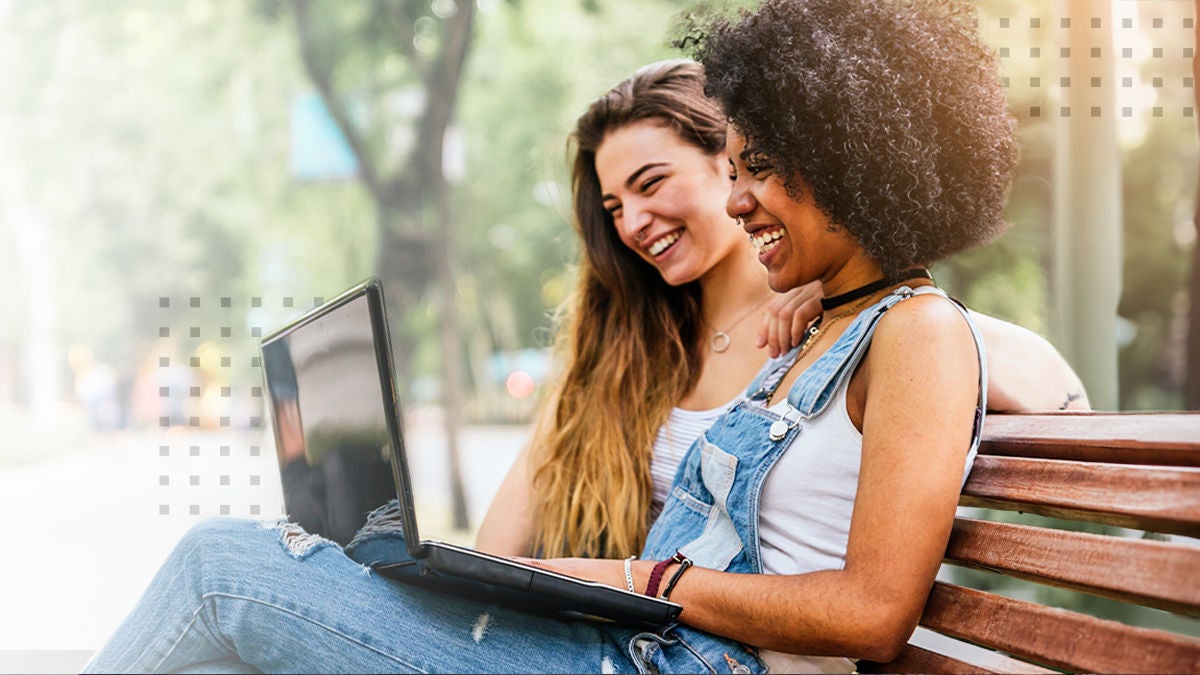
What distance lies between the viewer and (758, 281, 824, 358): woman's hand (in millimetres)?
2213

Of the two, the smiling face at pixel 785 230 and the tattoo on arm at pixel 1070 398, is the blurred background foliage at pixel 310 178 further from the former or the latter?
the smiling face at pixel 785 230

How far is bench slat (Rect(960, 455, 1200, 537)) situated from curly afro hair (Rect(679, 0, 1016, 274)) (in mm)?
397

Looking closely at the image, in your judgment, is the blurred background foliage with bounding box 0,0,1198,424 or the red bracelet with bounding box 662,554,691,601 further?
the blurred background foliage with bounding box 0,0,1198,424

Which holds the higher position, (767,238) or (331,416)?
(767,238)

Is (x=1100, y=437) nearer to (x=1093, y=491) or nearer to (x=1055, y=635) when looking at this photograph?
(x=1093, y=491)

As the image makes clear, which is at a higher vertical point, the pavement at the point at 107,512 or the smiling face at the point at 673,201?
the smiling face at the point at 673,201

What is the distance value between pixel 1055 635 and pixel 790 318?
3.08 feet

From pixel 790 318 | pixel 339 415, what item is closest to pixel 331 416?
pixel 339 415

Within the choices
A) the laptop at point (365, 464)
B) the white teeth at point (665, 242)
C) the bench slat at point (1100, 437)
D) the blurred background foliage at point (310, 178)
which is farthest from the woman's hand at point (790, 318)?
the blurred background foliage at point (310, 178)

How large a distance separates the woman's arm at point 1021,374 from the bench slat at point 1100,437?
83 millimetres

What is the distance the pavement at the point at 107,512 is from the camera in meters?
2.81

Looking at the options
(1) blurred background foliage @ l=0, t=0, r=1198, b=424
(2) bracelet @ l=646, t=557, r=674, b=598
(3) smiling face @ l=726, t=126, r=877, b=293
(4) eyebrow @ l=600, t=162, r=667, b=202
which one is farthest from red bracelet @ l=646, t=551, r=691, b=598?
(1) blurred background foliage @ l=0, t=0, r=1198, b=424

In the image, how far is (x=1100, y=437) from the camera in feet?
5.38

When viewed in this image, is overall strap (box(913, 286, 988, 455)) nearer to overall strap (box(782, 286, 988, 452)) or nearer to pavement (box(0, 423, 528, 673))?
overall strap (box(782, 286, 988, 452))
